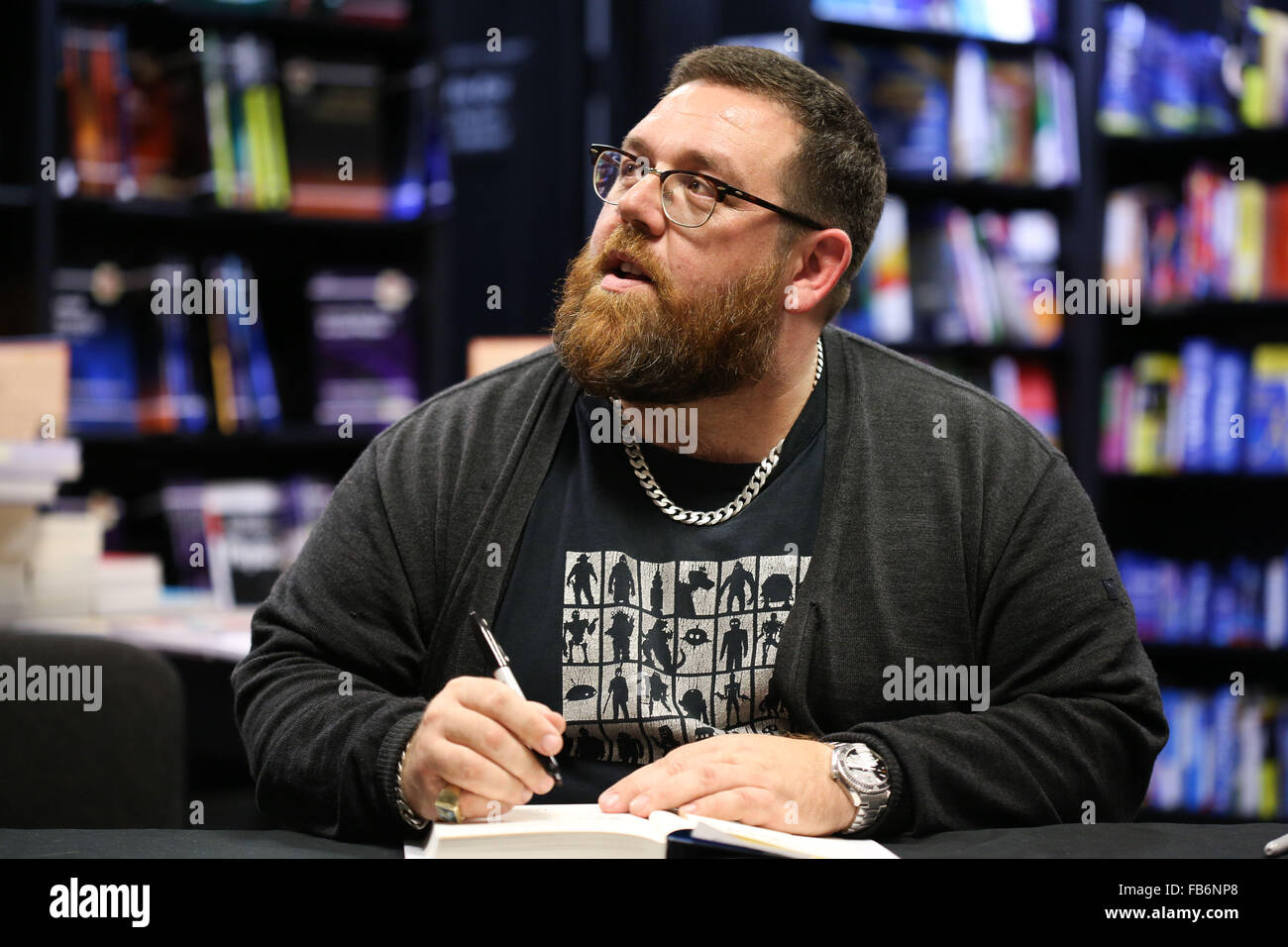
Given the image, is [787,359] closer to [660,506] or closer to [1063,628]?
[660,506]

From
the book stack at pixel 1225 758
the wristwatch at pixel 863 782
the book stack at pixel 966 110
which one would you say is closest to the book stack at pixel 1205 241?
the book stack at pixel 966 110

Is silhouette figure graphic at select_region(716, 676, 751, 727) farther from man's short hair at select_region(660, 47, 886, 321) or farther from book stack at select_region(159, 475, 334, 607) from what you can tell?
book stack at select_region(159, 475, 334, 607)

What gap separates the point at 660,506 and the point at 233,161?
2348 millimetres

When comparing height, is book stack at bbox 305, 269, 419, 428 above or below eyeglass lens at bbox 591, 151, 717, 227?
below

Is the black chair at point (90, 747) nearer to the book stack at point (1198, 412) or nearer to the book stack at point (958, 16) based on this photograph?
the book stack at point (958, 16)

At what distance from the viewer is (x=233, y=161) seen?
3482 millimetres

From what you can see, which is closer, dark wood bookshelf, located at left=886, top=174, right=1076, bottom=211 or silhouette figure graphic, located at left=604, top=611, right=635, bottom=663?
silhouette figure graphic, located at left=604, top=611, right=635, bottom=663

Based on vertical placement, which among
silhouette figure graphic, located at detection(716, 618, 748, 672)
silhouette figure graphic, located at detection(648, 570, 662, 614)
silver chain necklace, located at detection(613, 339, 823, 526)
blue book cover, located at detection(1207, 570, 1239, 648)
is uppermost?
silver chain necklace, located at detection(613, 339, 823, 526)

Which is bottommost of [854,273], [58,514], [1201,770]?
[1201,770]

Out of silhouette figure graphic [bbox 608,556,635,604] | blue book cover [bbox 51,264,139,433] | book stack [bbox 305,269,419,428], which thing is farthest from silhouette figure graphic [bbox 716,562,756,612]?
blue book cover [bbox 51,264,139,433]

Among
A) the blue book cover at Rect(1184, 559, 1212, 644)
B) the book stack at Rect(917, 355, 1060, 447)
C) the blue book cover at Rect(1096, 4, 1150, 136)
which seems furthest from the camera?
the book stack at Rect(917, 355, 1060, 447)

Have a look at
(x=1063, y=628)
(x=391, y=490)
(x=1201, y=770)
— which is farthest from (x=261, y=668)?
(x=1201, y=770)

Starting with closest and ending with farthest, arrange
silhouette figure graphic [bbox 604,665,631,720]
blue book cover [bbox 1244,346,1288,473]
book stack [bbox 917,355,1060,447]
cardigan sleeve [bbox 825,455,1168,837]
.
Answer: cardigan sleeve [bbox 825,455,1168,837], silhouette figure graphic [bbox 604,665,631,720], blue book cover [bbox 1244,346,1288,473], book stack [bbox 917,355,1060,447]

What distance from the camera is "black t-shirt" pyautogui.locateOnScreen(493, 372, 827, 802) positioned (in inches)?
59.9
